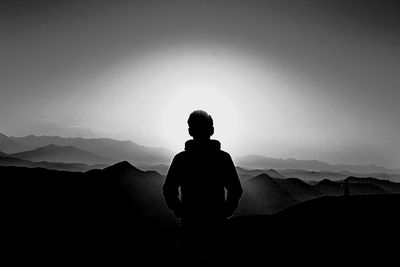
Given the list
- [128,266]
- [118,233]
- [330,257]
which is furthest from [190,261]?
Result: [118,233]

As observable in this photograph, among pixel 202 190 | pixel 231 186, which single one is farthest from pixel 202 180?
pixel 231 186

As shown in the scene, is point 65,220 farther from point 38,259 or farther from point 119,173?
point 119,173

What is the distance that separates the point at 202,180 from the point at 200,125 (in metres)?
0.71

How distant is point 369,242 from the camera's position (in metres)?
9.71

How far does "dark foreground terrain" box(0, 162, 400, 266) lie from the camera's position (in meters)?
10.5

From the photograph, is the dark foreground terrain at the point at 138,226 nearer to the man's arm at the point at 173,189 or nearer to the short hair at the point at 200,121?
the man's arm at the point at 173,189

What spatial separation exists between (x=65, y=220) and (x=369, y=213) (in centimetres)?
5202

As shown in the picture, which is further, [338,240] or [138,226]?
[138,226]

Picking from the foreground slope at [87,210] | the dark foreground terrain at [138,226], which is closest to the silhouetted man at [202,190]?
the dark foreground terrain at [138,226]

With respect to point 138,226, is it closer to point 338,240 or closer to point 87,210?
point 87,210

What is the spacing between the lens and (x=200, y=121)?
448 cm

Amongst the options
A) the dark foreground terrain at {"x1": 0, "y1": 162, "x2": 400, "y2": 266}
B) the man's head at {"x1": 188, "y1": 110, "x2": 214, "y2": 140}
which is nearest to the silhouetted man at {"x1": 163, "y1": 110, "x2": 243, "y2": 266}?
the man's head at {"x1": 188, "y1": 110, "x2": 214, "y2": 140}

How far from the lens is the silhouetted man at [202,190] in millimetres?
4379

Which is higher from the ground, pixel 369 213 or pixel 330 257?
pixel 369 213
